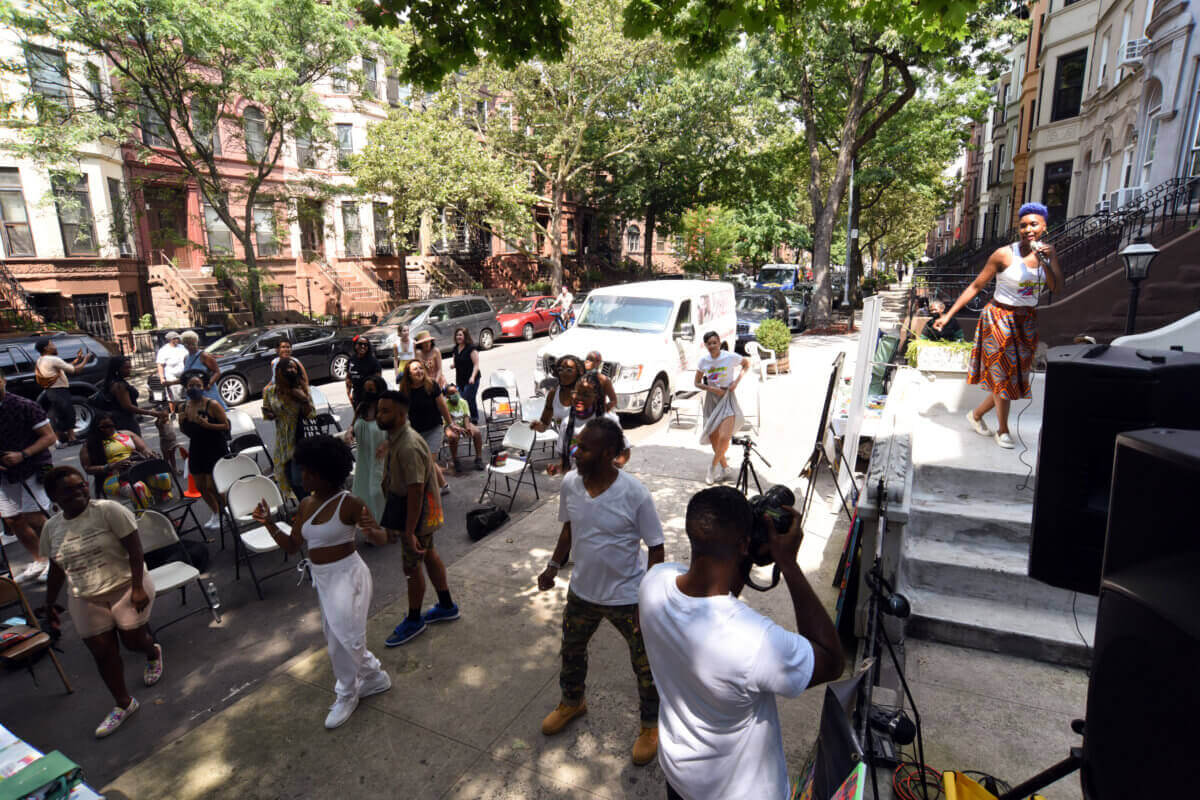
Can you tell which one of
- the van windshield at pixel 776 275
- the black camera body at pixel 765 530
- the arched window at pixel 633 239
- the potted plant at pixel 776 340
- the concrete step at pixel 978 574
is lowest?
the concrete step at pixel 978 574

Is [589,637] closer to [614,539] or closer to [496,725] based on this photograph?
[614,539]

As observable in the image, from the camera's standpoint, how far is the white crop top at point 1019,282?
17.0ft

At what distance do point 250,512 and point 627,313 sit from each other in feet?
24.4

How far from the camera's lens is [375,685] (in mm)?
3873

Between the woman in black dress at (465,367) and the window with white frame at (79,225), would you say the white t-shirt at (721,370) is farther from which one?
the window with white frame at (79,225)

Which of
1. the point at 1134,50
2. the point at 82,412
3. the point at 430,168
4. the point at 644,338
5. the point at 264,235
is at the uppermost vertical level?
the point at 1134,50

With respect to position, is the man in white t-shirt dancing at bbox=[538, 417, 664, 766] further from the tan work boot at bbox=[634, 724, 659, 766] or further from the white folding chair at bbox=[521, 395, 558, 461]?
the white folding chair at bbox=[521, 395, 558, 461]

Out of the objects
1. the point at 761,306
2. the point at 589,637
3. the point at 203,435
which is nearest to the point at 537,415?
the point at 203,435

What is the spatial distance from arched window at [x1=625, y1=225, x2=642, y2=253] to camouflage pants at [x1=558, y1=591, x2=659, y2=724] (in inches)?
1669

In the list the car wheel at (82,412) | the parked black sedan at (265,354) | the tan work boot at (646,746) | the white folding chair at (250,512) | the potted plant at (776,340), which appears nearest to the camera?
the tan work boot at (646,746)

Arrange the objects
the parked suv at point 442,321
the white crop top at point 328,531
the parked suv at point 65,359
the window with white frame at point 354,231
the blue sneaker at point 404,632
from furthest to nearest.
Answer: the window with white frame at point 354,231
the parked suv at point 442,321
the parked suv at point 65,359
the blue sneaker at point 404,632
the white crop top at point 328,531

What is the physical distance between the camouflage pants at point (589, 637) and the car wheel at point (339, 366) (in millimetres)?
13507

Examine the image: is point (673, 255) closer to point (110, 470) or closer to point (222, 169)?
point (222, 169)

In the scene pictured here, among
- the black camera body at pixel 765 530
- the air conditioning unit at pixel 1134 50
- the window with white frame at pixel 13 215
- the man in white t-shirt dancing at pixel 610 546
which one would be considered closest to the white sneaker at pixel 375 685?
the man in white t-shirt dancing at pixel 610 546
